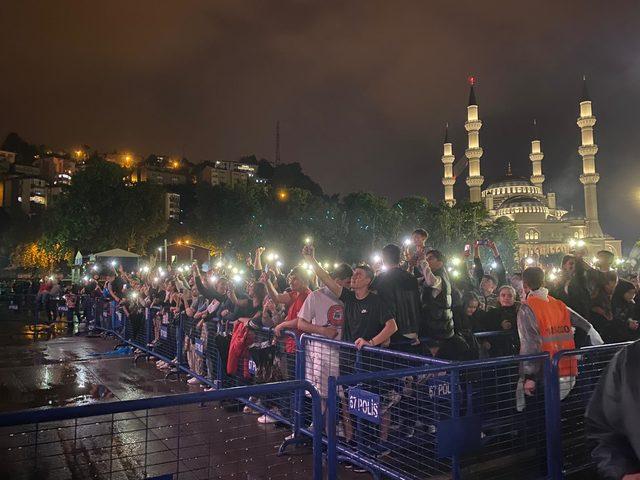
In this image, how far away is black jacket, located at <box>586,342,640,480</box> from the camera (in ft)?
5.91

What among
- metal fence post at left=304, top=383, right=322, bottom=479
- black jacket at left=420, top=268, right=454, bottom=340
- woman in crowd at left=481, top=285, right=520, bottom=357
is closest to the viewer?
metal fence post at left=304, top=383, right=322, bottom=479

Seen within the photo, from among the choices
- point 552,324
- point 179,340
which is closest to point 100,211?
point 179,340

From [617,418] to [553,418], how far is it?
3.33 m

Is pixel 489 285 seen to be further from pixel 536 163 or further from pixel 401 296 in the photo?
pixel 536 163

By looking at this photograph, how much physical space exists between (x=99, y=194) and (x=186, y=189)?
176ft

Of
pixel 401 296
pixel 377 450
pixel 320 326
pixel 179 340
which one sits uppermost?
pixel 401 296

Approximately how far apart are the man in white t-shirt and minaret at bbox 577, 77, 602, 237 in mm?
104784

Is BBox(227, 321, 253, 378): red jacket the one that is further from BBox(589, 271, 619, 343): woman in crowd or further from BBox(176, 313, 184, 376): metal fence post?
BBox(589, 271, 619, 343): woman in crowd

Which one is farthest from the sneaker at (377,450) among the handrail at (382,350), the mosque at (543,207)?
the mosque at (543,207)

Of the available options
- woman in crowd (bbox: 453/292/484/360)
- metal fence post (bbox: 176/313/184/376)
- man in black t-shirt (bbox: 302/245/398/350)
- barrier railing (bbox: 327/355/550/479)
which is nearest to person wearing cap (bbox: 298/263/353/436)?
man in black t-shirt (bbox: 302/245/398/350)

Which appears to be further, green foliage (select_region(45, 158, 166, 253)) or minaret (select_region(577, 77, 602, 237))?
minaret (select_region(577, 77, 602, 237))

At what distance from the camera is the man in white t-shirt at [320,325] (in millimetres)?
6267

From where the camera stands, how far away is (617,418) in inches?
72.8

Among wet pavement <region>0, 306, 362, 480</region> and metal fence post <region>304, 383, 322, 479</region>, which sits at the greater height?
metal fence post <region>304, 383, 322, 479</region>
